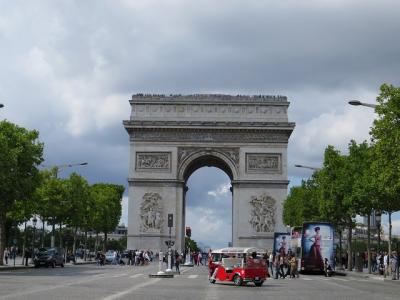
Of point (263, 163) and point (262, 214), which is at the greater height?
point (263, 163)

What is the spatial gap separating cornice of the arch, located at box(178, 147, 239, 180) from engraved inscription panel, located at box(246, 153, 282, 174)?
152cm

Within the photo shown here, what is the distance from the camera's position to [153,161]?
284ft

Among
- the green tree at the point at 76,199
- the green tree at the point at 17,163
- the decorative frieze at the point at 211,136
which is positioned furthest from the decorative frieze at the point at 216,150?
the green tree at the point at 17,163

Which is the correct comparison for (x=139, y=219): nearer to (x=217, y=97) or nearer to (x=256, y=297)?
(x=217, y=97)

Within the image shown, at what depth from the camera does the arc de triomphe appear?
8494cm

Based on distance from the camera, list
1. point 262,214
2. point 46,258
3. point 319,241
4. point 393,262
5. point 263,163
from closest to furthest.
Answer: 1. point 393,262
2. point 319,241
3. point 46,258
4. point 262,214
5. point 263,163

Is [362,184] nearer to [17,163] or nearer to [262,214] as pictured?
[17,163]

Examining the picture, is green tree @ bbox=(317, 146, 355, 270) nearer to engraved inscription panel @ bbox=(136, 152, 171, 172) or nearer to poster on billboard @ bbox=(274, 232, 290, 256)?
poster on billboard @ bbox=(274, 232, 290, 256)

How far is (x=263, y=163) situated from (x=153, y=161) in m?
12.9

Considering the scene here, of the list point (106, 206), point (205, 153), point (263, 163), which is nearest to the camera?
point (263, 163)

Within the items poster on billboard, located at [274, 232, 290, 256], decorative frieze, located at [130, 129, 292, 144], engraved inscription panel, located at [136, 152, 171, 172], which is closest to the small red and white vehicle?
poster on billboard, located at [274, 232, 290, 256]

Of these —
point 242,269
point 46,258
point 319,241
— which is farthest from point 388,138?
point 46,258

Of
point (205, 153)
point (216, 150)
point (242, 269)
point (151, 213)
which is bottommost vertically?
point (242, 269)

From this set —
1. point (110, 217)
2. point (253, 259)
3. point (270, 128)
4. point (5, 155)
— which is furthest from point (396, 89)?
point (110, 217)
